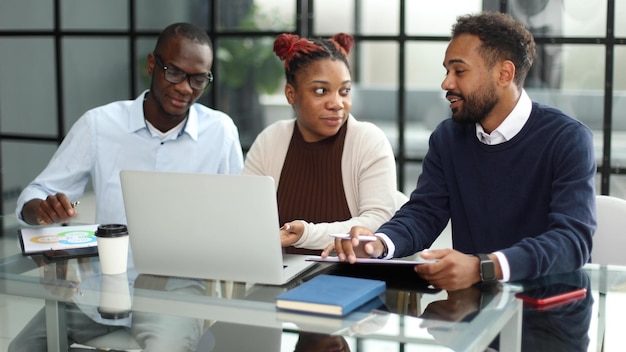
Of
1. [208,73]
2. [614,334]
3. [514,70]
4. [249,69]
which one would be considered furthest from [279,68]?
[614,334]

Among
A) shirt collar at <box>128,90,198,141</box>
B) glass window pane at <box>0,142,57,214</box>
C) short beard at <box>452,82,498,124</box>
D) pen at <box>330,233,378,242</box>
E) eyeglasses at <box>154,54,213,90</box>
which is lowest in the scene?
glass window pane at <box>0,142,57,214</box>

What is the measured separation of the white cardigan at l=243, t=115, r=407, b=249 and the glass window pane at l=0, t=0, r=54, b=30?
210 cm

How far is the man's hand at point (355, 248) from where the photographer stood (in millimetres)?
1849

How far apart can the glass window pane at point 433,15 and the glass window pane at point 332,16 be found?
0.28 meters

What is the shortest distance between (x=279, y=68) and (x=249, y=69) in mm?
141

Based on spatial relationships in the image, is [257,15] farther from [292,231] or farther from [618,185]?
[292,231]

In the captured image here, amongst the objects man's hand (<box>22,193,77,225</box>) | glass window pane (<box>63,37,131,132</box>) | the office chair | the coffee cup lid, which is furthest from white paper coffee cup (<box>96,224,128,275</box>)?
glass window pane (<box>63,37,131,132</box>)

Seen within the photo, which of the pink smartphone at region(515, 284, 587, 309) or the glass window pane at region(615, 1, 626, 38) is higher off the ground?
the glass window pane at region(615, 1, 626, 38)

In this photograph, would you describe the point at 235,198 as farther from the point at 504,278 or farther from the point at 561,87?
the point at 561,87

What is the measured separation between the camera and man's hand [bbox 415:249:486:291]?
5.68 ft

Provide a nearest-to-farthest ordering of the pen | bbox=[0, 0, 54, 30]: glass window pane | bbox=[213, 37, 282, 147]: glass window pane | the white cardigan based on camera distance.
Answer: the pen < the white cardigan < bbox=[213, 37, 282, 147]: glass window pane < bbox=[0, 0, 54, 30]: glass window pane

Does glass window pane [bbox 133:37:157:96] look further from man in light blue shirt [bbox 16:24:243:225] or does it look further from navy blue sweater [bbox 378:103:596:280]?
navy blue sweater [bbox 378:103:596:280]

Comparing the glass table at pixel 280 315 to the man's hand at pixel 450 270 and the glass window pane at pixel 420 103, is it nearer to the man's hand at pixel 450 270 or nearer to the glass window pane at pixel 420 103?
the man's hand at pixel 450 270

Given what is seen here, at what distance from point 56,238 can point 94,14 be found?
213 cm
